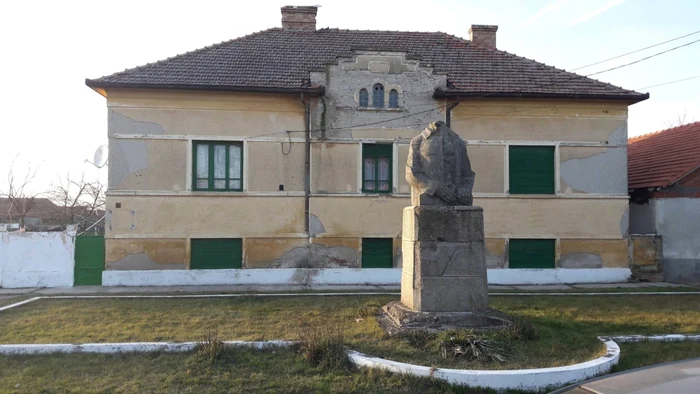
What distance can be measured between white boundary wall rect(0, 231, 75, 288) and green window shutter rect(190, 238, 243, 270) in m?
3.44

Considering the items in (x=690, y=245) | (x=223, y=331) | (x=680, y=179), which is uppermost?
(x=680, y=179)

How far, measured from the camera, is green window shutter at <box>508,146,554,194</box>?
15.2m

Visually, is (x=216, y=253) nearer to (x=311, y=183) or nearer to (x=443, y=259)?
(x=311, y=183)

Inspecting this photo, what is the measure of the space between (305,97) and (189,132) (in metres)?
3.59

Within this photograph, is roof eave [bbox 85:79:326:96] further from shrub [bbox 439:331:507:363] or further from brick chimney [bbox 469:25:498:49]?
shrub [bbox 439:331:507:363]

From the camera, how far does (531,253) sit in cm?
1514

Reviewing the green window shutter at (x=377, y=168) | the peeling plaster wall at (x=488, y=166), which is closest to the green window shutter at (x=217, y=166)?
the green window shutter at (x=377, y=168)

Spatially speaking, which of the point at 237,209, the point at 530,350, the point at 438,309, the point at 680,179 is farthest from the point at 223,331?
the point at 680,179

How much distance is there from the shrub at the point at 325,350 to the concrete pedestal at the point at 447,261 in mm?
1627

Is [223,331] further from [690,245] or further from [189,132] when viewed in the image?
[690,245]

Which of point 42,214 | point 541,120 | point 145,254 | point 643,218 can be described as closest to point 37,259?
point 145,254

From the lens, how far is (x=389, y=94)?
589 inches

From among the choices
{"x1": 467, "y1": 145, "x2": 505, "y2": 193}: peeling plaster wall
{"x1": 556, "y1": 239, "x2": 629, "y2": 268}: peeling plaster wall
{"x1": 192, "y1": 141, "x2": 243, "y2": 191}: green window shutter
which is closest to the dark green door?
{"x1": 192, "y1": 141, "x2": 243, "y2": 191}: green window shutter

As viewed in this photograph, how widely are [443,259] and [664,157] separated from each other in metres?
13.5
